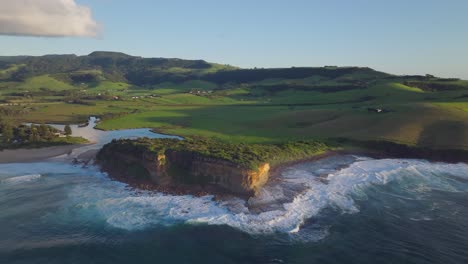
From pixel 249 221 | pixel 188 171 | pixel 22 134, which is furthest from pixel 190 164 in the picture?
pixel 22 134

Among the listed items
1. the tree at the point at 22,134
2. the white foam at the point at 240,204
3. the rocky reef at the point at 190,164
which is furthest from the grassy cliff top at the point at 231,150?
the tree at the point at 22,134

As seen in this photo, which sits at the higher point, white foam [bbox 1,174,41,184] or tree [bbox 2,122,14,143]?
tree [bbox 2,122,14,143]

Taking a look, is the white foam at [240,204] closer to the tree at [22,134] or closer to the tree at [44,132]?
the tree at [44,132]

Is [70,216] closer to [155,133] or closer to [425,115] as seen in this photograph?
[155,133]

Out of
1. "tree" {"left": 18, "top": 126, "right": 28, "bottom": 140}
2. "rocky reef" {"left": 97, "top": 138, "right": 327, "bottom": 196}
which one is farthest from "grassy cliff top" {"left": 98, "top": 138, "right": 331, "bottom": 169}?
"tree" {"left": 18, "top": 126, "right": 28, "bottom": 140}

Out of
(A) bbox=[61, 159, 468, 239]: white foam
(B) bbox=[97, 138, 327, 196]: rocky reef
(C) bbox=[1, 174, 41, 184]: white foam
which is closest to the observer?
(A) bbox=[61, 159, 468, 239]: white foam

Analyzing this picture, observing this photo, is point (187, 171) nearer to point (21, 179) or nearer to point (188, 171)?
point (188, 171)

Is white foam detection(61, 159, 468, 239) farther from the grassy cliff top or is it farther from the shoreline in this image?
the shoreline
